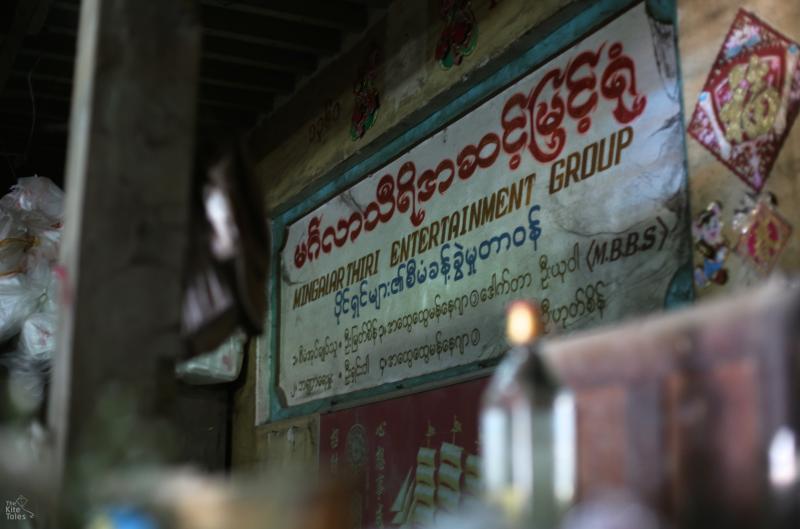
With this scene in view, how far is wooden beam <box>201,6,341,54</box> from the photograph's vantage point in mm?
5531

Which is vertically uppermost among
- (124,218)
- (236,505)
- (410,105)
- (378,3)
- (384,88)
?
(378,3)

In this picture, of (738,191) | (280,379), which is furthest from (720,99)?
(280,379)

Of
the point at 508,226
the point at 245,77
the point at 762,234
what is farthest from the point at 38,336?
the point at 762,234

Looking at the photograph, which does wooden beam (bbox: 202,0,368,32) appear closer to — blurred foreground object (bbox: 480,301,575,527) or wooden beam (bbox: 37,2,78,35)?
wooden beam (bbox: 37,2,78,35)

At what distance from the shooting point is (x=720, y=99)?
3.25 meters

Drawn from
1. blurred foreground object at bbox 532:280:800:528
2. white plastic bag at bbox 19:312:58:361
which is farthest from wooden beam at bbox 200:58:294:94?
blurred foreground object at bbox 532:280:800:528

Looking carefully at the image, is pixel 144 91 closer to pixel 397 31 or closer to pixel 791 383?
pixel 791 383

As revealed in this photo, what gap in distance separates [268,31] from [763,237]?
3563mm

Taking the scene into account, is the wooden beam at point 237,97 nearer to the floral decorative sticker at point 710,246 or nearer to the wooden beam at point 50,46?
the wooden beam at point 50,46

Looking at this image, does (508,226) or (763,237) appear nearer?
(763,237)

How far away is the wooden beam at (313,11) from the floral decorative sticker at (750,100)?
2.79 m

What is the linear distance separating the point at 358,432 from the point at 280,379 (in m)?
1.11

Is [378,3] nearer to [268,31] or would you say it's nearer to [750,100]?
[268,31]

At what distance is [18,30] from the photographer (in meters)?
5.32
